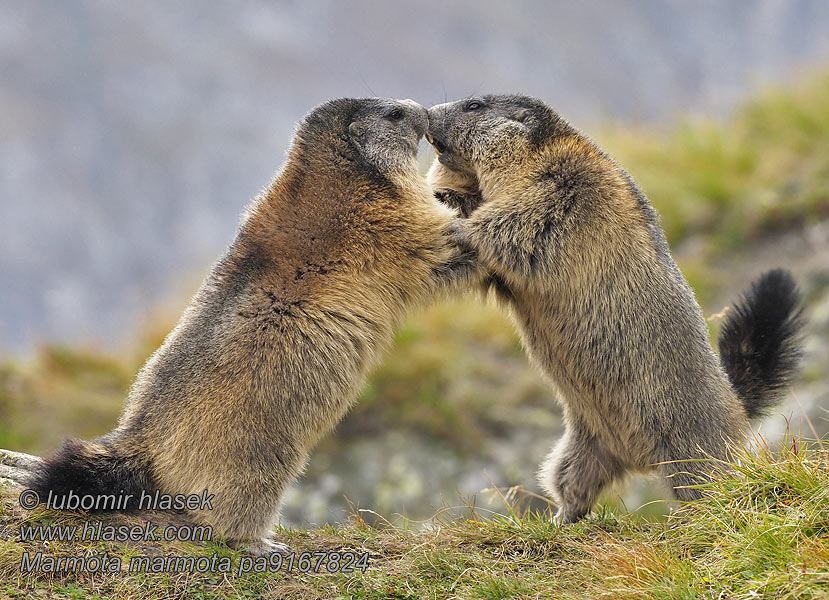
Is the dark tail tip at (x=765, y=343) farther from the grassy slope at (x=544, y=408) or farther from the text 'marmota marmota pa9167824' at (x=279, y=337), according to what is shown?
the text 'marmota marmota pa9167824' at (x=279, y=337)

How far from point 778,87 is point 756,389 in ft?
42.8

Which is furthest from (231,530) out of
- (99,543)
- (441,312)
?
(441,312)

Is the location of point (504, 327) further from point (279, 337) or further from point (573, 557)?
point (279, 337)

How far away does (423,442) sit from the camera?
1165 centimetres

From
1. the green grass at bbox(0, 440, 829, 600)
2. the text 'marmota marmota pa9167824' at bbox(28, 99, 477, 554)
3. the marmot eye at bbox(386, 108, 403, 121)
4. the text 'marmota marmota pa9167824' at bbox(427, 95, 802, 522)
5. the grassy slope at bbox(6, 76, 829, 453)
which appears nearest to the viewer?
the green grass at bbox(0, 440, 829, 600)

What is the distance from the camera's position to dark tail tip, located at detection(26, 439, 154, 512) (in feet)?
17.0

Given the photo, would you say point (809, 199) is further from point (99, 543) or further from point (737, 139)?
point (99, 543)

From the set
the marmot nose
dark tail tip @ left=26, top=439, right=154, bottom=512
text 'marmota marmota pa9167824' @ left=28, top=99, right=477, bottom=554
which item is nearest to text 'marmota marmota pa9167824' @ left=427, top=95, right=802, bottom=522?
the marmot nose

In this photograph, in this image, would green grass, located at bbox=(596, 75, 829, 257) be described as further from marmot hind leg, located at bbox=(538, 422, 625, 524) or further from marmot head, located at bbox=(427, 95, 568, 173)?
marmot hind leg, located at bbox=(538, 422, 625, 524)

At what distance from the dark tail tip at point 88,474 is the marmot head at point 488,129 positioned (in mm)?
3190

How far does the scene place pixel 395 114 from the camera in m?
6.25

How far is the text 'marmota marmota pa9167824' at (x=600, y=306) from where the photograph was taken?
19.0 ft

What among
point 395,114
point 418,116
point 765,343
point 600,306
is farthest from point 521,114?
point 765,343

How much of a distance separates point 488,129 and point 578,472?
2.65 meters
